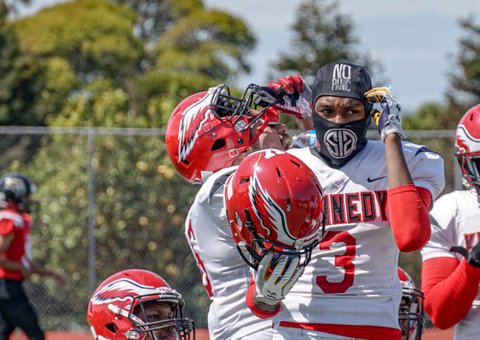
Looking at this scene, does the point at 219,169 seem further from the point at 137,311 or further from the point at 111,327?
the point at 111,327

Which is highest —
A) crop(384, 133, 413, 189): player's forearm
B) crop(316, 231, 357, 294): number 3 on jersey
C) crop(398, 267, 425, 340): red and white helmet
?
crop(384, 133, 413, 189): player's forearm

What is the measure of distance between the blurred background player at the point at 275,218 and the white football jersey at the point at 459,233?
3.83ft

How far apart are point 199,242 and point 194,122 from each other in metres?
0.53

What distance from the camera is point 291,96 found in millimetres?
4172

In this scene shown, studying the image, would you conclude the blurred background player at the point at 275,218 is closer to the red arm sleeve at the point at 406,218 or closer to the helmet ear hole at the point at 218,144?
the red arm sleeve at the point at 406,218

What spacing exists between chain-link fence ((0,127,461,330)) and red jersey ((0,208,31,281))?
186cm

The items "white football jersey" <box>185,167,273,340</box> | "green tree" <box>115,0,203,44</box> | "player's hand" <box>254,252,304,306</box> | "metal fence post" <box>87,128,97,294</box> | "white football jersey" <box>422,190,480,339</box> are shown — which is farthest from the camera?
"green tree" <box>115,0,203,44</box>

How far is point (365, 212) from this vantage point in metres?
3.41

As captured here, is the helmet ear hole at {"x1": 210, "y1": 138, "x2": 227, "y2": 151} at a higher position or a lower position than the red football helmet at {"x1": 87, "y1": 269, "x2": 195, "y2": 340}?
higher

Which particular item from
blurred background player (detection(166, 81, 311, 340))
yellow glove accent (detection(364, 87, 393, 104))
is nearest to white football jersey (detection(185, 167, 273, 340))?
blurred background player (detection(166, 81, 311, 340))

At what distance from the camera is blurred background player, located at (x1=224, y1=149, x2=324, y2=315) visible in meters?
3.07

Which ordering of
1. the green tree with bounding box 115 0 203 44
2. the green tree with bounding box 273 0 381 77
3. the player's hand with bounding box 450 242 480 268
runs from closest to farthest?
the player's hand with bounding box 450 242 480 268 < the green tree with bounding box 273 0 381 77 < the green tree with bounding box 115 0 203 44

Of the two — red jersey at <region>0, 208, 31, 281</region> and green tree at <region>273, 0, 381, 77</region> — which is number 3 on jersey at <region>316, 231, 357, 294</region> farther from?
green tree at <region>273, 0, 381, 77</region>

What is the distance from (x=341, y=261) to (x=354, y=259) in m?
0.04
